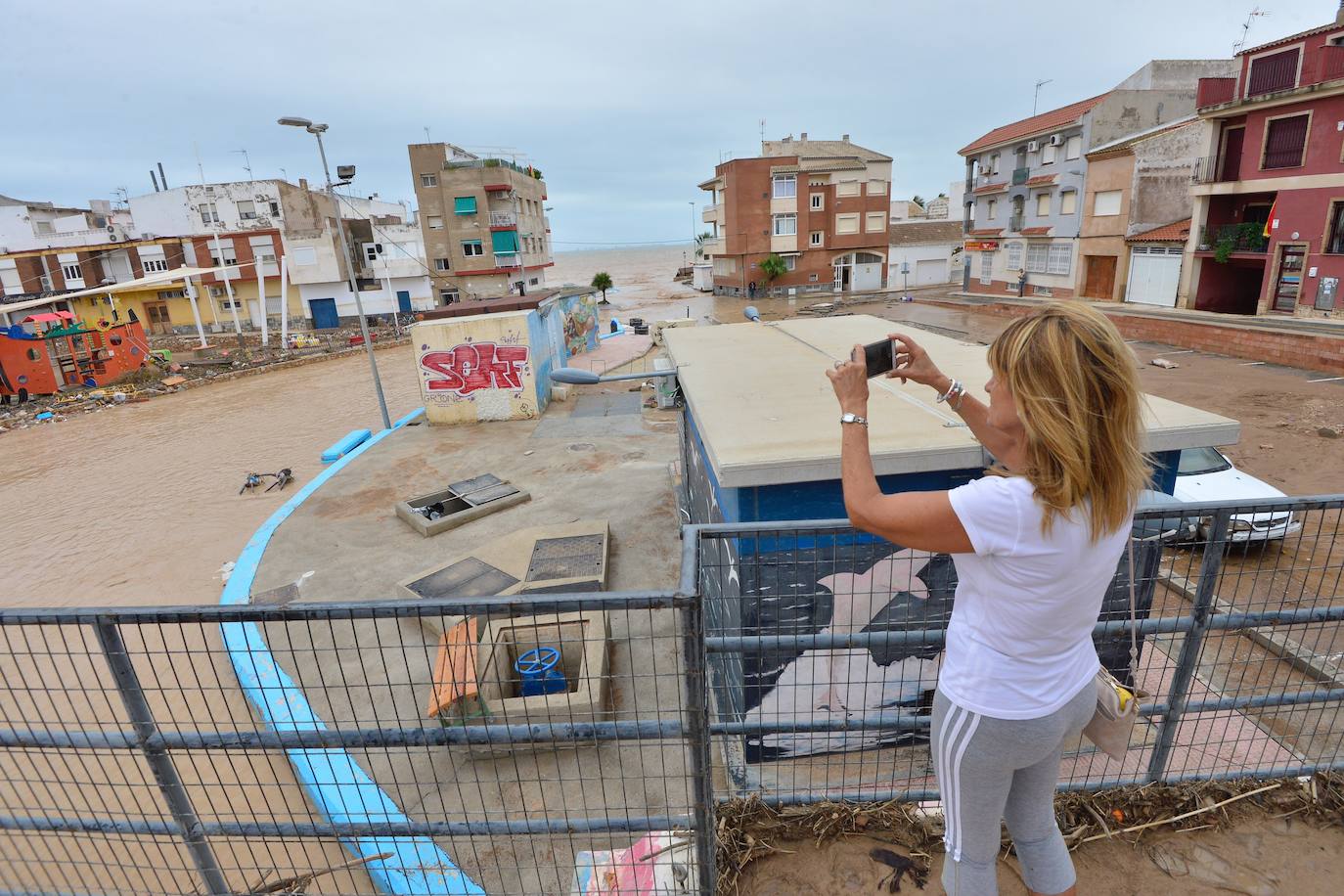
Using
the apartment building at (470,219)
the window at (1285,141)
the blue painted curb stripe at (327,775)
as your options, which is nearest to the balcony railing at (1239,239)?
the window at (1285,141)

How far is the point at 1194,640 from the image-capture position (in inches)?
116

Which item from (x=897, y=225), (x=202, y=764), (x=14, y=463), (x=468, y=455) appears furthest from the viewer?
(x=897, y=225)

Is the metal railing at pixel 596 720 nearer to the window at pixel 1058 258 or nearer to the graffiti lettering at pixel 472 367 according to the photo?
the graffiti lettering at pixel 472 367

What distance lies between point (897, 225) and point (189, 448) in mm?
53768

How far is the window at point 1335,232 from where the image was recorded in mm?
21297

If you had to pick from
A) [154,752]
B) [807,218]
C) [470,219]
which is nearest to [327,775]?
[154,752]

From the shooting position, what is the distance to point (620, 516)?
425 inches

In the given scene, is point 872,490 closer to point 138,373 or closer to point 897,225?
point 138,373

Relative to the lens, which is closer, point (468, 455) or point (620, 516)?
point (620, 516)

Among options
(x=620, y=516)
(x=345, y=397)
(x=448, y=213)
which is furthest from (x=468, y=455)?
(x=448, y=213)

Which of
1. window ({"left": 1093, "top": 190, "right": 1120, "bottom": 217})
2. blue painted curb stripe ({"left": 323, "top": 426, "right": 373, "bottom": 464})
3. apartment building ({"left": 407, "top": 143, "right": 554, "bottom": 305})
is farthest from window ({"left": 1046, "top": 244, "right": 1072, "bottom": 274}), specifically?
blue painted curb stripe ({"left": 323, "top": 426, "right": 373, "bottom": 464})

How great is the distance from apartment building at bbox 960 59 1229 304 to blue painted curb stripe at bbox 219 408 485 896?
36.4 m

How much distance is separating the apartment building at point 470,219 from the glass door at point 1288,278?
37.7m

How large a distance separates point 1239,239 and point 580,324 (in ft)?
82.4
